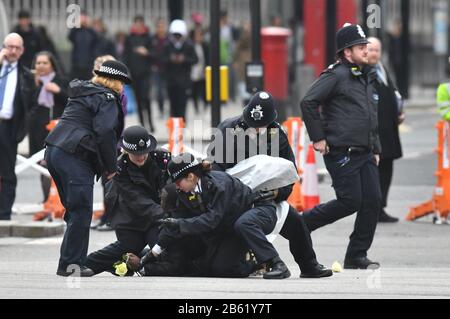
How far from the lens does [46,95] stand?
1508cm

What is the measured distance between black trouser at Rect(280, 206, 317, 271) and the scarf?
4.86m

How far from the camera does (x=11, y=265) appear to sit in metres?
11.7

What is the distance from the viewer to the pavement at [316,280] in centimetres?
934

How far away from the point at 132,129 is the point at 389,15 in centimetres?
2796

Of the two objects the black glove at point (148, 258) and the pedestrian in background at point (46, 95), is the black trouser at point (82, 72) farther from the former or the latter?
the black glove at point (148, 258)

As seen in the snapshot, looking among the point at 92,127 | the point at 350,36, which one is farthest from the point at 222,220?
the point at 350,36

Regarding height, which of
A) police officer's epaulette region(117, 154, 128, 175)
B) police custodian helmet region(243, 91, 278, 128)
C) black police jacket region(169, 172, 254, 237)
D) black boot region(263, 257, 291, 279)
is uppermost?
police custodian helmet region(243, 91, 278, 128)

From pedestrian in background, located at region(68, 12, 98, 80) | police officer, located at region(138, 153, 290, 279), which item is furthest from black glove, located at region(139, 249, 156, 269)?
pedestrian in background, located at region(68, 12, 98, 80)

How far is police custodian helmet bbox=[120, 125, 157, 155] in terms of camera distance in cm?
1106

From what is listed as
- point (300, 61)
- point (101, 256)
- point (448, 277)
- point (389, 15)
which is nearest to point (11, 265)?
point (101, 256)

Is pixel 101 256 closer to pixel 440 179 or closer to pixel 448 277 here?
pixel 448 277

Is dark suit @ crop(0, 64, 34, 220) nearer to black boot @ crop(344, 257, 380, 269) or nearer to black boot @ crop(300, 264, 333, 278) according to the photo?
black boot @ crop(344, 257, 380, 269)

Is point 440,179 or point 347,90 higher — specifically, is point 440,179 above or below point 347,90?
below

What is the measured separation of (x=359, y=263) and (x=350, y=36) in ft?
5.85
